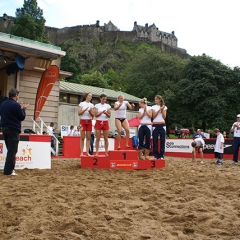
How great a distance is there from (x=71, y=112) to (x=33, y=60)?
34.3ft

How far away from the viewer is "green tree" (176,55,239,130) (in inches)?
1511

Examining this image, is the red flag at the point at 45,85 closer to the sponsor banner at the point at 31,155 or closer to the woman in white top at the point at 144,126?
the sponsor banner at the point at 31,155

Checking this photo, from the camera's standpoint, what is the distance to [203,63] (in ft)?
136

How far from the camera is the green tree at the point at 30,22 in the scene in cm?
5812

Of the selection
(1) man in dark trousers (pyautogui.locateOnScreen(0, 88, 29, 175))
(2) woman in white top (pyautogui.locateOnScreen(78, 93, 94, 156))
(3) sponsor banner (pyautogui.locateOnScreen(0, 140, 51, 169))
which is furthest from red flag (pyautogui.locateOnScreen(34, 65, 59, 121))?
(1) man in dark trousers (pyautogui.locateOnScreen(0, 88, 29, 175))

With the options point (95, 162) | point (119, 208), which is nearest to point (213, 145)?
point (95, 162)

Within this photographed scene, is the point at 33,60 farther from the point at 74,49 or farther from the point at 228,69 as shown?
the point at 74,49

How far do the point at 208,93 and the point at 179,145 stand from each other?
21.9 m

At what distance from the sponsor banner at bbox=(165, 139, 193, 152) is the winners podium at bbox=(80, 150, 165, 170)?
35.9 feet

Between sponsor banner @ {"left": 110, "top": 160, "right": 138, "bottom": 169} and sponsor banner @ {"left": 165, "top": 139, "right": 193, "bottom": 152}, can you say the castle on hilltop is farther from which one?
sponsor banner @ {"left": 110, "top": 160, "right": 138, "bottom": 169}

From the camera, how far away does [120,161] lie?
8.83 m

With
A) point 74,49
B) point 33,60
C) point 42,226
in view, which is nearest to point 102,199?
point 42,226

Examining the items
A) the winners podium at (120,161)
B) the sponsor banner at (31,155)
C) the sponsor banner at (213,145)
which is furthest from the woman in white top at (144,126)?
the sponsor banner at (213,145)

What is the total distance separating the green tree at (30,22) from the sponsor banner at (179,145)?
46.1 m
